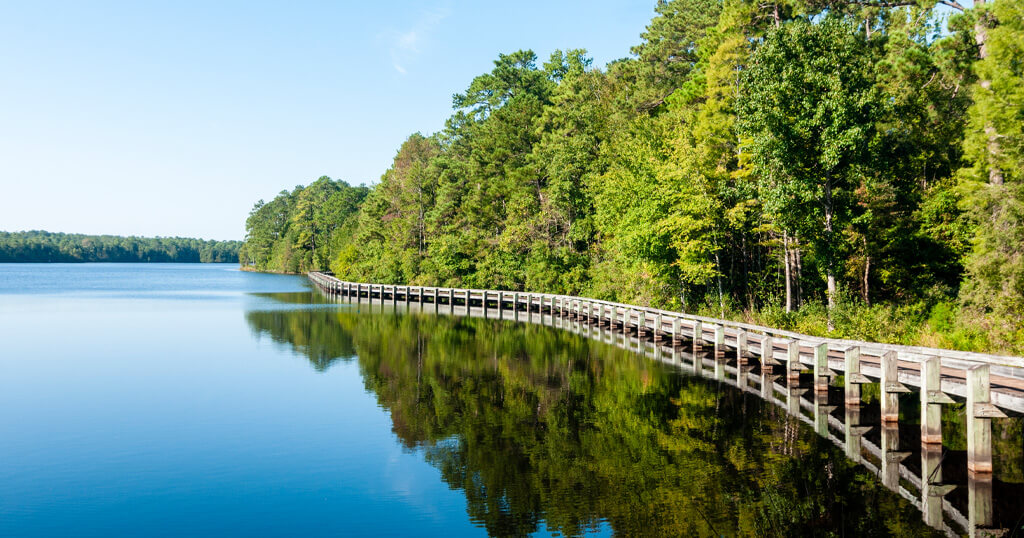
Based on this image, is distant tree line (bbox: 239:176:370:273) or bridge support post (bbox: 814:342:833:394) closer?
bridge support post (bbox: 814:342:833:394)

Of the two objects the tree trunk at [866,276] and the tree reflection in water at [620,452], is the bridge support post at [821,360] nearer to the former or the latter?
the tree reflection in water at [620,452]

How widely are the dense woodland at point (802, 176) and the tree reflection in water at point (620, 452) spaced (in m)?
7.87

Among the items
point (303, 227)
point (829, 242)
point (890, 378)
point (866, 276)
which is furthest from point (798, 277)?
point (303, 227)

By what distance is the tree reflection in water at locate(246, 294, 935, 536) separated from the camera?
32.2 feet

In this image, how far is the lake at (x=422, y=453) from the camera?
32.8 ft

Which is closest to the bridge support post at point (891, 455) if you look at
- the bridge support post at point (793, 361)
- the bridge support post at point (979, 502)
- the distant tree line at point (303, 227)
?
the bridge support post at point (979, 502)

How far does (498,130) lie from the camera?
2406 inches

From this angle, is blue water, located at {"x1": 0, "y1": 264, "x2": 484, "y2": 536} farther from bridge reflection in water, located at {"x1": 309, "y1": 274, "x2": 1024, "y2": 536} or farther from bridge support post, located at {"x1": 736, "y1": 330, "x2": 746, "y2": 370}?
bridge support post, located at {"x1": 736, "y1": 330, "x2": 746, "y2": 370}

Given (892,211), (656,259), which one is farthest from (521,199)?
(892,211)

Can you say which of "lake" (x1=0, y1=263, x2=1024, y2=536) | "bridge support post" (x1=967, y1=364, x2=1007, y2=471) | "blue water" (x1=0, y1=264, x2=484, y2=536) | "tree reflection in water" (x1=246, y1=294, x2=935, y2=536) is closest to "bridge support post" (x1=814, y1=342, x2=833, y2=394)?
"tree reflection in water" (x1=246, y1=294, x2=935, y2=536)

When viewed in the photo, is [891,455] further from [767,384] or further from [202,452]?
[202,452]

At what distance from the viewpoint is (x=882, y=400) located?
14.1m

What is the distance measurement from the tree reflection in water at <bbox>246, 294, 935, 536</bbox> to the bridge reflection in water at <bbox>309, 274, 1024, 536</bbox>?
0.58 meters

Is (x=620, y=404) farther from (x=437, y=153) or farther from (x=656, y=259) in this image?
(x=437, y=153)
